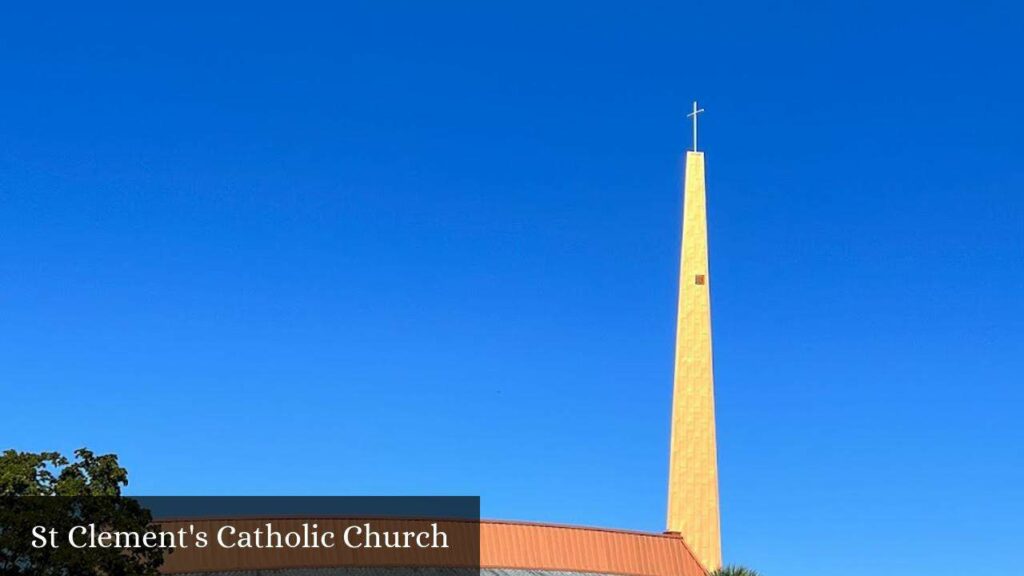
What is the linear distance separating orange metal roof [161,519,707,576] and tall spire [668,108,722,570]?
1460mm

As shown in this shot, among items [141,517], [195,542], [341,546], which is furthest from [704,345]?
[141,517]

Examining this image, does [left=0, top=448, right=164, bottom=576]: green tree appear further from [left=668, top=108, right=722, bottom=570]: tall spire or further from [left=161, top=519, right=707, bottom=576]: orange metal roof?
[left=668, top=108, right=722, bottom=570]: tall spire

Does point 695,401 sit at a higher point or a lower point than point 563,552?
higher

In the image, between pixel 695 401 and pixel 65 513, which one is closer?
pixel 65 513

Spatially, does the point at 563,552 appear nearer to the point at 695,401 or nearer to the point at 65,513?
the point at 695,401

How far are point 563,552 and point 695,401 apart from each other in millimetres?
9655

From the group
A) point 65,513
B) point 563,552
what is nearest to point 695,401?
point 563,552

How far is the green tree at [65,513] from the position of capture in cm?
4291

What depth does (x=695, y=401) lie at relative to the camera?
7006 centimetres

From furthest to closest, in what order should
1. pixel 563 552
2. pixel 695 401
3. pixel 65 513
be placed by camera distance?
pixel 695 401, pixel 563 552, pixel 65 513

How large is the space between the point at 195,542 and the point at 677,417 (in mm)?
22625

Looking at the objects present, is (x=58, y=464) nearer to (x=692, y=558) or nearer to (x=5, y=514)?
(x=5, y=514)

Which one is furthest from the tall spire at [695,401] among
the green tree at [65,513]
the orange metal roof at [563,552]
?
the green tree at [65,513]

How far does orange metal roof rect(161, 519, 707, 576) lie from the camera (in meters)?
62.6
